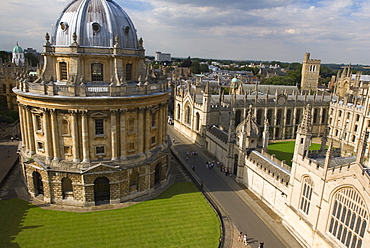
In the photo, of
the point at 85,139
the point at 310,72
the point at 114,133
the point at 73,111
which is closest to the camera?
the point at 73,111

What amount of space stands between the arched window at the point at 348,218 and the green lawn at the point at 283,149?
2426 centimetres

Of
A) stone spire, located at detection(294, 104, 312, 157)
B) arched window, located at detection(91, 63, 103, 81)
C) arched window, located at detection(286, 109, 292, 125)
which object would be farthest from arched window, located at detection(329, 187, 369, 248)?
arched window, located at detection(286, 109, 292, 125)

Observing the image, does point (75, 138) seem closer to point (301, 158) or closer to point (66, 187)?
point (66, 187)

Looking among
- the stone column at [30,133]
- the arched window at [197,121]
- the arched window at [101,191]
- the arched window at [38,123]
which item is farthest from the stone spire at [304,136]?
the arched window at [197,121]

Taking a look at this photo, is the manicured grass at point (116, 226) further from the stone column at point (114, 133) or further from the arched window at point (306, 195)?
the arched window at point (306, 195)

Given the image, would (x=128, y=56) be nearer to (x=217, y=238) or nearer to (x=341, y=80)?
(x=217, y=238)

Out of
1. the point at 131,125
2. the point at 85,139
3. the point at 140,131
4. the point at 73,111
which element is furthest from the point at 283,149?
the point at 73,111

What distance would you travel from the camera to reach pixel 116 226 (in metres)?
26.2

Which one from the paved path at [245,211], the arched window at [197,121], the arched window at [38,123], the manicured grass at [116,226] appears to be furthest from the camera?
the arched window at [197,121]

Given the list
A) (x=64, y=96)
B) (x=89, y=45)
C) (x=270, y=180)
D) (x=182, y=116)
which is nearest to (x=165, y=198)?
(x=270, y=180)

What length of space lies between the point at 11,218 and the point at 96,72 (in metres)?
16.7

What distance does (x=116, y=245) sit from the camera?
2364cm

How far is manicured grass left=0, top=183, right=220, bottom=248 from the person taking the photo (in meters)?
24.0

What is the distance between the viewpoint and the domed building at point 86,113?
90.6 ft
